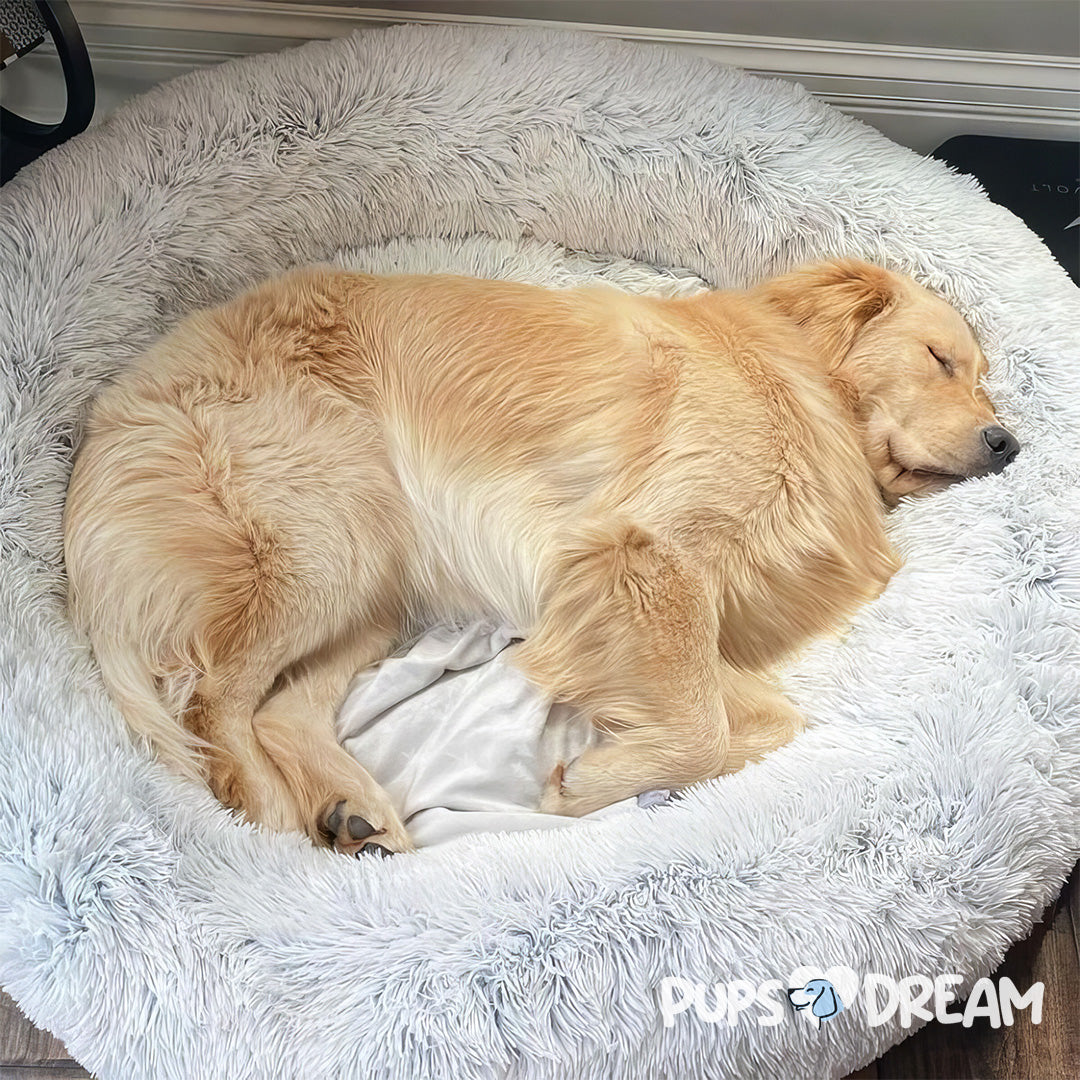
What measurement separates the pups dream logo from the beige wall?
2371 mm

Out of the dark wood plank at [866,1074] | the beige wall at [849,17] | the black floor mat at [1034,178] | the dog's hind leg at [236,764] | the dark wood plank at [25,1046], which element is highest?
the beige wall at [849,17]

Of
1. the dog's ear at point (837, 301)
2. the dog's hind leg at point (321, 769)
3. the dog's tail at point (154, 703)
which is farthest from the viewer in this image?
the dog's ear at point (837, 301)

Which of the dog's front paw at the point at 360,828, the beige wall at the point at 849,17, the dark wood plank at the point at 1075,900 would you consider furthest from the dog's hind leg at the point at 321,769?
the beige wall at the point at 849,17

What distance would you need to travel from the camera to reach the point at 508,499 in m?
1.98

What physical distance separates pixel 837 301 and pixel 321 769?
1471 mm

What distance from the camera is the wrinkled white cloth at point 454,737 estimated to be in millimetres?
1945

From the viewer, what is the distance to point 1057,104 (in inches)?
107

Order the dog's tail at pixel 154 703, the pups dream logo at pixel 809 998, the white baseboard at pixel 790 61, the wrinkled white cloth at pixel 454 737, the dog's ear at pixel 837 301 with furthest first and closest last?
the white baseboard at pixel 790 61
the dog's ear at pixel 837 301
the wrinkled white cloth at pixel 454 737
the dog's tail at pixel 154 703
the pups dream logo at pixel 809 998

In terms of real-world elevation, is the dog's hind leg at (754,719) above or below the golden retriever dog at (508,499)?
below

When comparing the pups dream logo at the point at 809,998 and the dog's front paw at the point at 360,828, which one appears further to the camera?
the dog's front paw at the point at 360,828

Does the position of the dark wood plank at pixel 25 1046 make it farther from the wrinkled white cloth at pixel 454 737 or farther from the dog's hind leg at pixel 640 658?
the dog's hind leg at pixel 640 658

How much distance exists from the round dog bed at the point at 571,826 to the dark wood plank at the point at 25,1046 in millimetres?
442

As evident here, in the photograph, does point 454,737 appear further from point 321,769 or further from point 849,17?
point 849,17

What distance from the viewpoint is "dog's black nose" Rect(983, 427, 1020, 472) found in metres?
2.01
